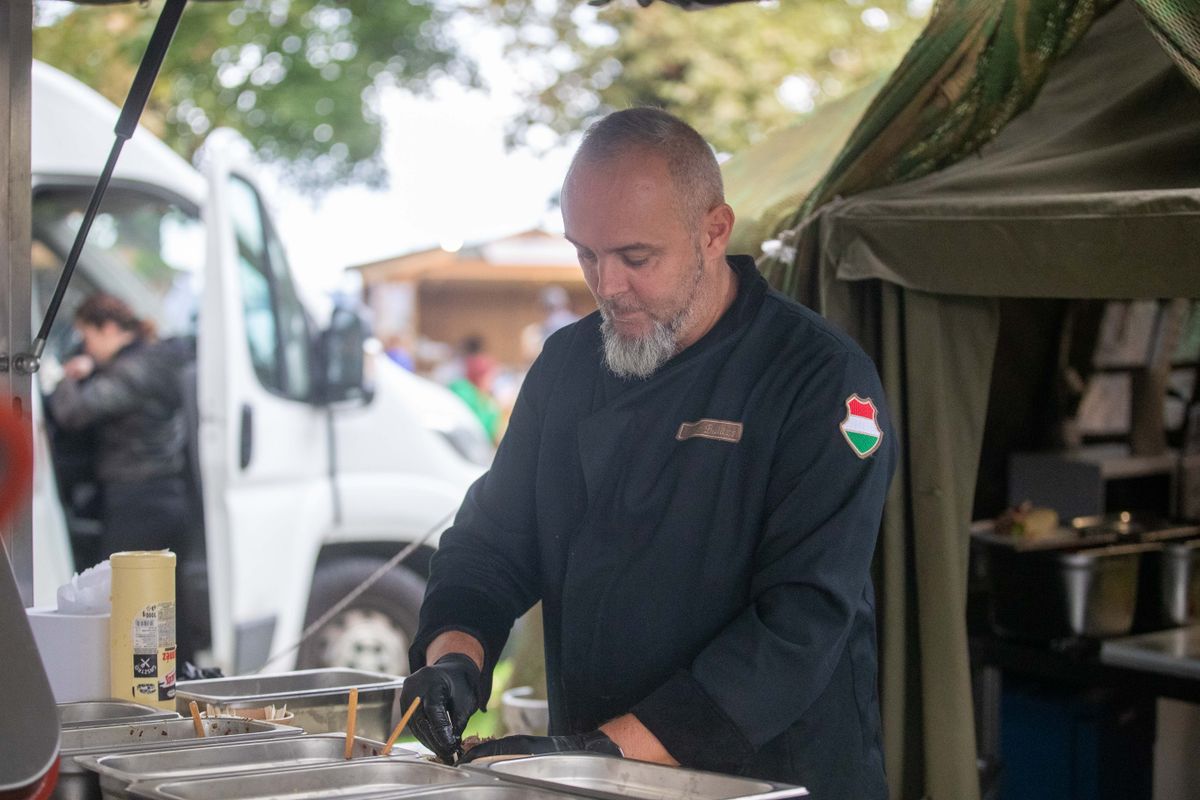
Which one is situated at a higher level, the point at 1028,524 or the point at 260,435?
the point at 260,435

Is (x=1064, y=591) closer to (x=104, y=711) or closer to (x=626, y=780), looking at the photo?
Result: (x=626, y=780)

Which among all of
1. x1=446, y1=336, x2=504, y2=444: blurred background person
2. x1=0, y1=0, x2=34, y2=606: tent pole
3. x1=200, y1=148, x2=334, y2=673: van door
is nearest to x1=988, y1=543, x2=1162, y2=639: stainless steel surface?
x1=0, y1=0, x2=34, y2=606: tent pole

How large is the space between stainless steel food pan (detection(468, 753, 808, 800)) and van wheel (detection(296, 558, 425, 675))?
14.3ft

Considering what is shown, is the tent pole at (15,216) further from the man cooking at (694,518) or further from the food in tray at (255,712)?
the man cooking at (694,518)

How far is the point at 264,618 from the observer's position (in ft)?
18.4

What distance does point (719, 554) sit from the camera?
91.9 inches

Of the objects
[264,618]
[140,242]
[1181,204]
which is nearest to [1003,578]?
[1181,204]

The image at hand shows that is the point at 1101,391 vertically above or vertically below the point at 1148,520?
above

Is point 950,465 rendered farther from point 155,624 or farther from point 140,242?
point 140,242

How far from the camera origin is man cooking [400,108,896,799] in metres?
2.17

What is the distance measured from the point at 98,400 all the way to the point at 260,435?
0.70m

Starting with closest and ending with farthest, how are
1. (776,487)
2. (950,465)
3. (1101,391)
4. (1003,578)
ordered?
(776,487), (950,465), (1003,578), (1101,391)

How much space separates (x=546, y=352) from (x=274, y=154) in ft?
36.9

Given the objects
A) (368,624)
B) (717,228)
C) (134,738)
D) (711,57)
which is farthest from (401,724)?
(711,57)
